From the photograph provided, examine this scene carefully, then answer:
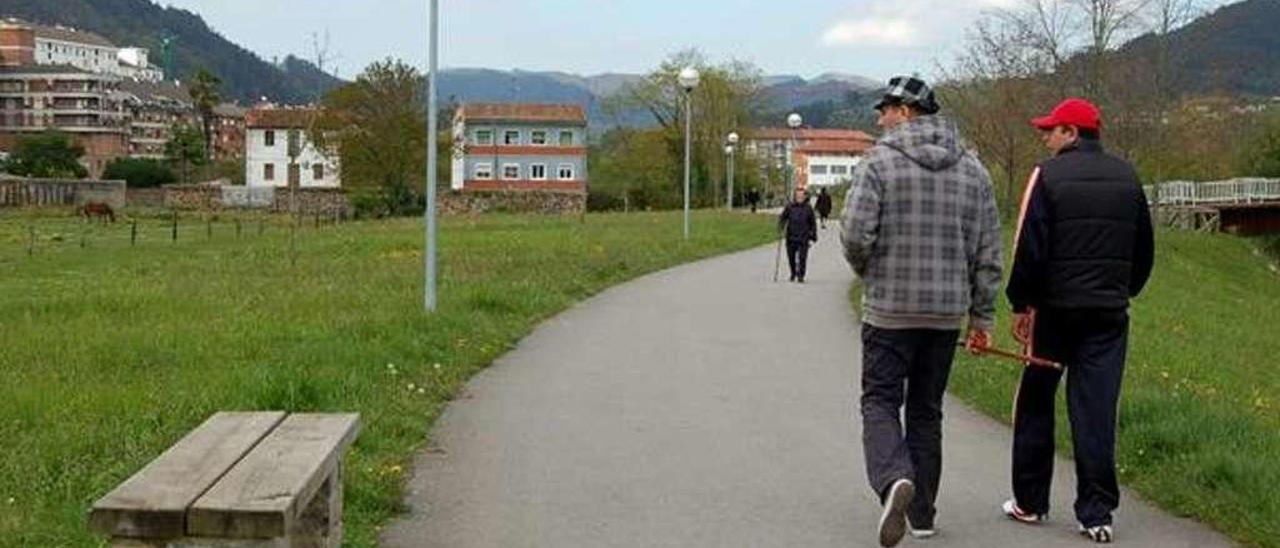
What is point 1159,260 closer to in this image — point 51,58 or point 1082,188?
point 1082,188

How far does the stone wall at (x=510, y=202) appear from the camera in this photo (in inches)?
3445

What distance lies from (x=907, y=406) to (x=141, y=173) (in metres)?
123

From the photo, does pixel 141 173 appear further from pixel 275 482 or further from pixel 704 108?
pixel 275 482

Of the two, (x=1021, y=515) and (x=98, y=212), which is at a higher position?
(x=1021, y=515)

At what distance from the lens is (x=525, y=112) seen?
119 metres

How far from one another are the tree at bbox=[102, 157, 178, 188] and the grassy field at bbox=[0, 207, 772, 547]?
94.6 m

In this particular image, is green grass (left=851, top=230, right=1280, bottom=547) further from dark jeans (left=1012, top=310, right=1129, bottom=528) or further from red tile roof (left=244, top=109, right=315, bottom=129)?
red tile roof (left=244, top=109, right=315, bottom=129)

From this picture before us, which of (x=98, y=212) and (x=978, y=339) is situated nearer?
(x=978, y=339)

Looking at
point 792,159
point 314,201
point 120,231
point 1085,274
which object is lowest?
point 120,231

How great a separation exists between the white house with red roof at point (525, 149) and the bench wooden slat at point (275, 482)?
109 m

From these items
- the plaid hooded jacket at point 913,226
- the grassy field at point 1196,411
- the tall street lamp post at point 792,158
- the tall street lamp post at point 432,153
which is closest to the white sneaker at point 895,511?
the plaid hooded jacket at point 913,226

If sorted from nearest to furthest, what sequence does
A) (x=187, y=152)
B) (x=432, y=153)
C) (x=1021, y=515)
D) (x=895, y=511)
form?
1. (x=895, y=511)
2. (x=1021, y=515)
3. (x=432, y=153)
4. (x=187, y=152)

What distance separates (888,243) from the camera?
260 inches

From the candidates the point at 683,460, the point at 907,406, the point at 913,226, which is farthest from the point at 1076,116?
the point at 683,460
